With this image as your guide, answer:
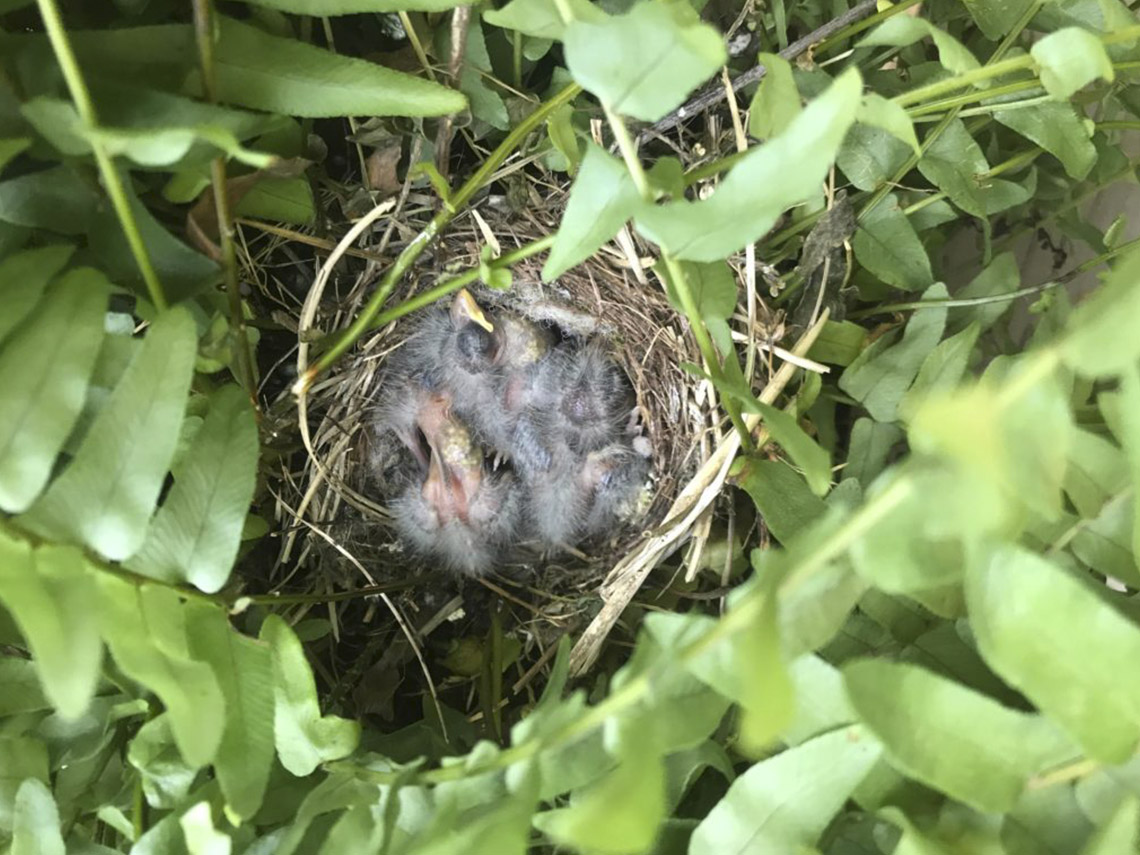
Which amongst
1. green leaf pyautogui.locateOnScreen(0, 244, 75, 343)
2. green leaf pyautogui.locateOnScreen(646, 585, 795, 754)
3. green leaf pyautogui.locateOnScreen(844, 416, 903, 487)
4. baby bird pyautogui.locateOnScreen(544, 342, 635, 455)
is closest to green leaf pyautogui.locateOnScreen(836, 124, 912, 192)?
green leaf pyautogui.locateOnScreen(844, 416, 903, 487)

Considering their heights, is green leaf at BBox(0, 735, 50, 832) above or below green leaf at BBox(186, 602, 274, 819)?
below

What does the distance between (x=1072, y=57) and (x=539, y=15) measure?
1.17 feet

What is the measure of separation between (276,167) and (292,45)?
9cm

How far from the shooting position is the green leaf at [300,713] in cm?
69

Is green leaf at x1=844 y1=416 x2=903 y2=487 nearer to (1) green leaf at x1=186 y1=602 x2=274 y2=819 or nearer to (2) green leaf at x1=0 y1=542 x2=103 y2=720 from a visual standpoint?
(1) green leaf at x1=186 y1=602 x2=274 y2=819

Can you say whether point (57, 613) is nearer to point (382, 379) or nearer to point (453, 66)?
point (453, 66)

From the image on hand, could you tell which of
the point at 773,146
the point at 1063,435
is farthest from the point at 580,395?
the point at 1063,435

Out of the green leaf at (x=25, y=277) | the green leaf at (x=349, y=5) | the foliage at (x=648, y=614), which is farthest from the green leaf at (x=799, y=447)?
the green leaf at (x=25, y=277)

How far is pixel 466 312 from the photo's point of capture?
1.23 m

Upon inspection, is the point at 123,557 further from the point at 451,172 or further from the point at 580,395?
the point at 580,395

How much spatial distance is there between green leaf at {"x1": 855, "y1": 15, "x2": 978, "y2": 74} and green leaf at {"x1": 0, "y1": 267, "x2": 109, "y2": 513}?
22.8 inches

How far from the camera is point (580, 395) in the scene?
1.28m

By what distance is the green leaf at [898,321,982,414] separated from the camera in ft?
2.84

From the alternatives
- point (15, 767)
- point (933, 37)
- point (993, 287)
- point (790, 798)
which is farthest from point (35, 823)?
point (993, 287)
